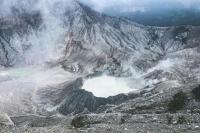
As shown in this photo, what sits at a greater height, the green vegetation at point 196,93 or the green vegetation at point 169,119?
the green vegetation at point 196,93

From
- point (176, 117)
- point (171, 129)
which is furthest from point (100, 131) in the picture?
point (176, 117)

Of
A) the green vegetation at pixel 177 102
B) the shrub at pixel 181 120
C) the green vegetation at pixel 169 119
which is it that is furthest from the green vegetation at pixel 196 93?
the shrub at pixel 181 120

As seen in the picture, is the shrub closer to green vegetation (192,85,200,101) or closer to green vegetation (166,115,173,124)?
green vegetation (166,115,173,124)

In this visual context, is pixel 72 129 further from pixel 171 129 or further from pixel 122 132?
pixel 171 129

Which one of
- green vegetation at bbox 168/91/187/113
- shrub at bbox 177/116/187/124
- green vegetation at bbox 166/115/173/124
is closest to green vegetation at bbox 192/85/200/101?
green vegetation at bbox 168/91/187/113

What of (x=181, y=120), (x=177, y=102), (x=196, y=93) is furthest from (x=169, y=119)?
(x=196, y=93)

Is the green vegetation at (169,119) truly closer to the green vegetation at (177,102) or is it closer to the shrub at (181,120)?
the shrub at (181,120)

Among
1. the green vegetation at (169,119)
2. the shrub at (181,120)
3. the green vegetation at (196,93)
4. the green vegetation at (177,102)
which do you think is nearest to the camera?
the shrub at (181,120)

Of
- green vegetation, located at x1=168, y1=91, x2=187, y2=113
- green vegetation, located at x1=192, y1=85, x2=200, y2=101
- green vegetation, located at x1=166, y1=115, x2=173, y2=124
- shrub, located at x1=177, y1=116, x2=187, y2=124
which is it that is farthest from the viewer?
green vegetation, located at x1=192, y1=85, x2=200, y2=101

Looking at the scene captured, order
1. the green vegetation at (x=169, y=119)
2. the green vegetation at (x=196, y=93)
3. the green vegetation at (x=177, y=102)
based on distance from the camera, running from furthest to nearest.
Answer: the green vegetation at (x=196, y=93) → the green vegetation at (x=177, y=102) → the green vegetation at (x=169, y=119)
